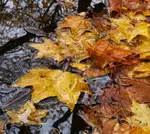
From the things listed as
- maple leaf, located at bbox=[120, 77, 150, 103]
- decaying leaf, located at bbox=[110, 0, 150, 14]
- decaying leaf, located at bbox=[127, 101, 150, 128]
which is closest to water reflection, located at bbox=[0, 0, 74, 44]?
decaying leaf, located at bbox=[110, 0, 150, 14]

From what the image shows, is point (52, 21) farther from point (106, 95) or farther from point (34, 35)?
point (106, 95)

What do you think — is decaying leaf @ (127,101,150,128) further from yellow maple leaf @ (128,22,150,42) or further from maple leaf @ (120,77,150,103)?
yellow maple leaf @ (128,22,150,42)

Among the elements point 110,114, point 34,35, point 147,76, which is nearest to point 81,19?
point 34,35

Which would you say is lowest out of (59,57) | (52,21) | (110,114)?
(110,114)

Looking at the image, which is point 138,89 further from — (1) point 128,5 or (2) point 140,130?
(1) point 128,5

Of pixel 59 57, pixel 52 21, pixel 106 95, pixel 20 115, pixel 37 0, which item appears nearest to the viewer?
pixel 20 115

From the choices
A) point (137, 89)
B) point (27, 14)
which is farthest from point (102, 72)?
point (27, 14)
